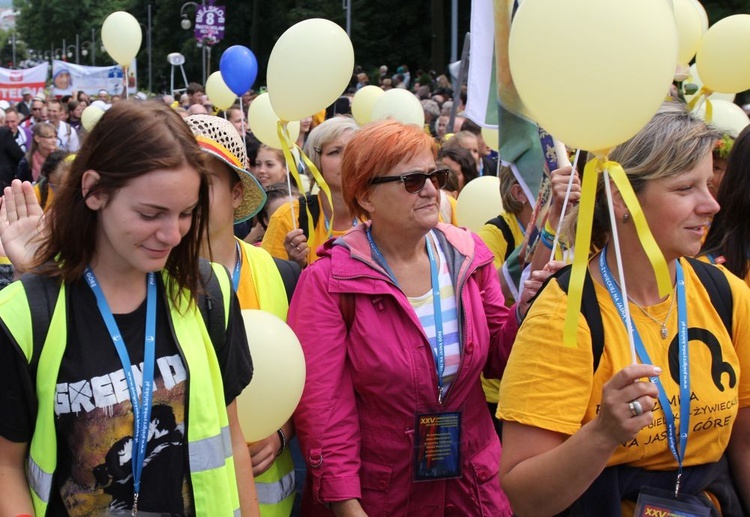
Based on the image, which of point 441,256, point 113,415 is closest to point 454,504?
point 441,256

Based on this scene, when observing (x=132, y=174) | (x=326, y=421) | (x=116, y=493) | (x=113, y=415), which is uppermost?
(x=132, y=174)

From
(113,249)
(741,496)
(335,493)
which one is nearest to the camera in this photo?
(113,249)

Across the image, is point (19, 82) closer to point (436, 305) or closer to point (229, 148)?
point (229, 148)

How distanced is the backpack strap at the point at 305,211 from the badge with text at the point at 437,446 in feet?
6.71

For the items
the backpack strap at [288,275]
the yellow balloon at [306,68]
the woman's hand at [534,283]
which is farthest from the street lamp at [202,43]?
the woman's hand at [534,283]

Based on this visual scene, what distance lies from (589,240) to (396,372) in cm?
101

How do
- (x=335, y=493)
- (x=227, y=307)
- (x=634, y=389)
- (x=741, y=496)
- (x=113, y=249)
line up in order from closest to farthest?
(x=634, y=389) → (x=113, y=249) → (x=227, y=307) → (x=741, y=496) → (x=335, y=493)

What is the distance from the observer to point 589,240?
208cm

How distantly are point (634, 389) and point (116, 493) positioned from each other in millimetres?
1198

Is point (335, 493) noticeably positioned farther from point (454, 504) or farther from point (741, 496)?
point (741, 496)

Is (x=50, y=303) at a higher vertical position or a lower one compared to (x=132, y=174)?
lower

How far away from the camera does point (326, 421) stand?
2887mm

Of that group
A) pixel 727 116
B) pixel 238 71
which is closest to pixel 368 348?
pixel 727 116

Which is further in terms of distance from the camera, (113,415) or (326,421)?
(326,421)
